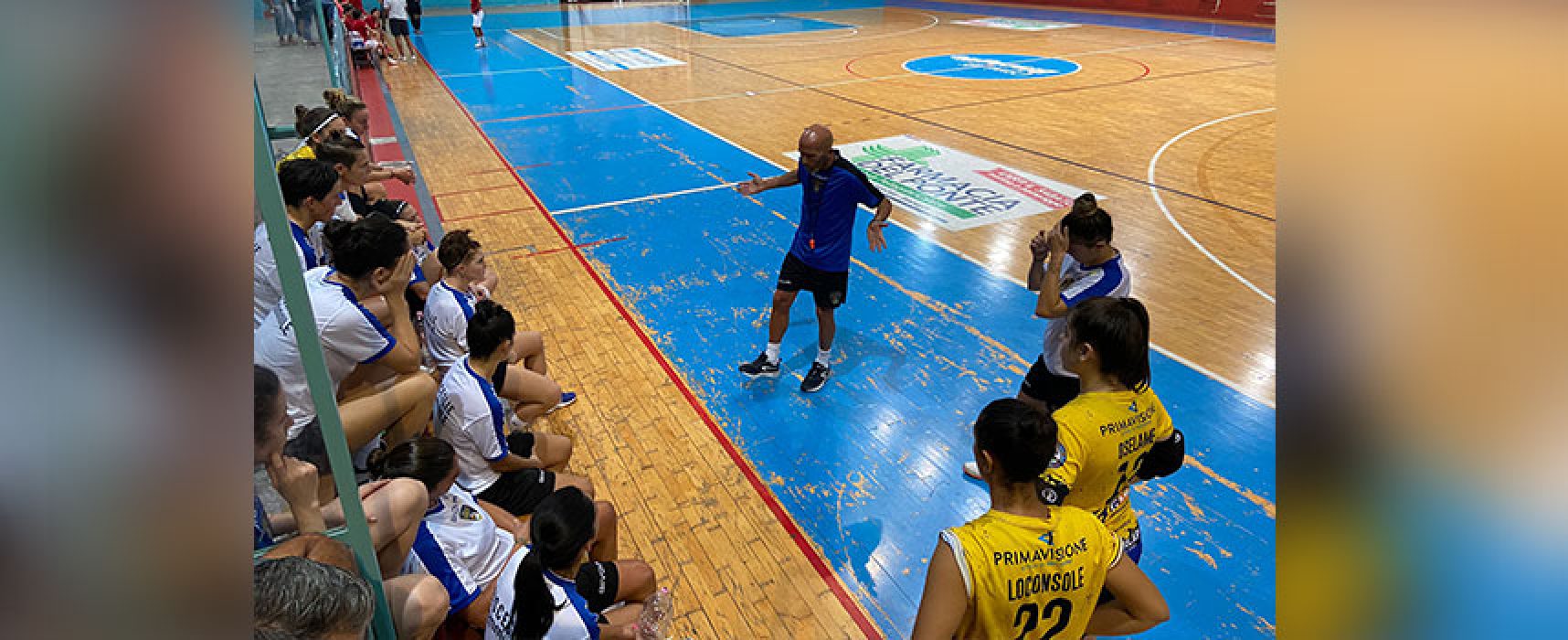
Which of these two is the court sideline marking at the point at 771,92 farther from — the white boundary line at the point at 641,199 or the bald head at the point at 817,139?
the bald head at the point at 817,139

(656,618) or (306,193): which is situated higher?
(306,193)

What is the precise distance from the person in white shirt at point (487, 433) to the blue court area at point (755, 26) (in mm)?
20531

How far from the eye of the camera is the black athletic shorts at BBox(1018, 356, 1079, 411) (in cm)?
389

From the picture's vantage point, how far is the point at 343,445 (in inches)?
82.0

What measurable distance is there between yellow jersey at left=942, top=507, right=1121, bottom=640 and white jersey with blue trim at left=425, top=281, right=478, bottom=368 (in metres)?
2.97

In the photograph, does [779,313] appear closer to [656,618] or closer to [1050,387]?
[1050,387]

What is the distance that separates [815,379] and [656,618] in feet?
7.00

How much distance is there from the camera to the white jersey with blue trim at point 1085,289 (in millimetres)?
3746

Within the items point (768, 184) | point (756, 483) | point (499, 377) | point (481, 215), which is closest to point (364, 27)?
point (481, 215)

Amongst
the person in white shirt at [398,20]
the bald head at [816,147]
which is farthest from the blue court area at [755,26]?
the bald head at [816,147]

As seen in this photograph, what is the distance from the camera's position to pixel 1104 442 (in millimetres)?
2561

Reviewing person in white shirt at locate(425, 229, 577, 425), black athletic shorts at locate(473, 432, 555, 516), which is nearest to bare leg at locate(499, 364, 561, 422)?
person in white shirt at locate(425, 229, 577, 425)
